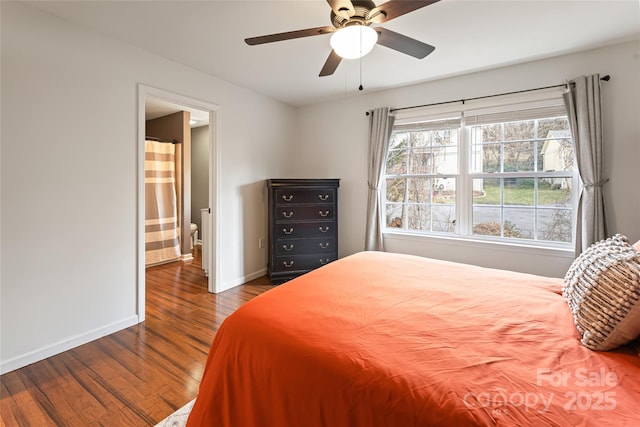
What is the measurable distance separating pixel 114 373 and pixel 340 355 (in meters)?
1.82

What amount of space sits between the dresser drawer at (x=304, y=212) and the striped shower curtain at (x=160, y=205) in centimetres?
232

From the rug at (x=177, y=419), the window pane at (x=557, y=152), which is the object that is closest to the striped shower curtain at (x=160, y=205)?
the rug at (x=177, y=419)

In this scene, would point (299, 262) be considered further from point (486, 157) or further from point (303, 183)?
point (486, 157)

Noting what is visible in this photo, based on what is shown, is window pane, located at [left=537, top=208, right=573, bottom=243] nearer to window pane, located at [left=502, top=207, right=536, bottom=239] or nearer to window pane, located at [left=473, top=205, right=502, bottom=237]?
window pane, located at [left=502, top=207, right=536, bottom=239]

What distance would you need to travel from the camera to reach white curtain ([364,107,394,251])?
138 inches

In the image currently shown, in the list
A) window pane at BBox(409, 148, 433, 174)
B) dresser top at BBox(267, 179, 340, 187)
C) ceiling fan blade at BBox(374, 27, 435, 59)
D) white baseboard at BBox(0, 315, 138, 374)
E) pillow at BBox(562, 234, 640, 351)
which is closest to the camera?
pillow at BBox(562, 234, 640, 351)

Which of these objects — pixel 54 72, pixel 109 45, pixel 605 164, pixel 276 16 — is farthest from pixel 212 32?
pixel 605 164

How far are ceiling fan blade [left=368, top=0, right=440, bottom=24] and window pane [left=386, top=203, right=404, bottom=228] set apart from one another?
2.39 m

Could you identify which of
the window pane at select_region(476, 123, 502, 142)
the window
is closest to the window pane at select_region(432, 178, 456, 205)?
the window

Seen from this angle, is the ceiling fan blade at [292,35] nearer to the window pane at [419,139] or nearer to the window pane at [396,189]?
the window pane at [419,139]

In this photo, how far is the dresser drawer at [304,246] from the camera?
11.8 ft

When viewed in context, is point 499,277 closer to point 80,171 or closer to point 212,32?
point 212,32

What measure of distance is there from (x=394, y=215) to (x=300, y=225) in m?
1.21

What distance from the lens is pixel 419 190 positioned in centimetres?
349
